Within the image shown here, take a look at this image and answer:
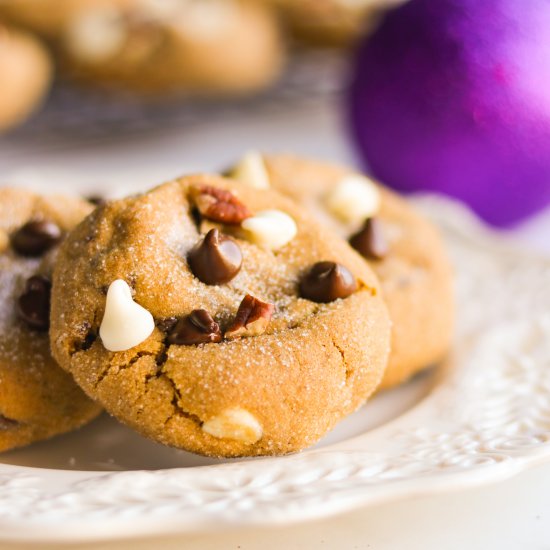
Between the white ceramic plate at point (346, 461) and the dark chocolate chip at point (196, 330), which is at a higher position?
the dark chocolate chip at point (196, 330)

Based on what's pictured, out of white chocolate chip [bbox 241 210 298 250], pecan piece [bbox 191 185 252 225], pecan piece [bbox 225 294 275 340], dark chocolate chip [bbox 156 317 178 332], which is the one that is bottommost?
dark chocolate chip [bbox 156 317 178 332]

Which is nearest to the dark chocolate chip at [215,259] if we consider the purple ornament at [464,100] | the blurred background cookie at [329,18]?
the purple ornament at [464,100]

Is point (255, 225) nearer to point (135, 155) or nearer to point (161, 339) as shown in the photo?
point (161, 339)

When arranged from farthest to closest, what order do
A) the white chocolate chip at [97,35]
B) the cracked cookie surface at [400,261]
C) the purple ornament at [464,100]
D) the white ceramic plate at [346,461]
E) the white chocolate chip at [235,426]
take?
the white chocolate chip at [97,35], the purple ornament at [464,100], the cracked cookie surface at [400,261], the white chocolate chip at [235,426], the white ceramic plate at [346,461]

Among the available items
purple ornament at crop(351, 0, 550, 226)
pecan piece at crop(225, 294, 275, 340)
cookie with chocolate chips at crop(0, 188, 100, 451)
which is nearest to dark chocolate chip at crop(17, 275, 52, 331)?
cookie with chocolate chips at crop(0, 188, 100, 451)

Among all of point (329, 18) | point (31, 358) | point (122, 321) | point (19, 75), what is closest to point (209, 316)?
point (122, 321)

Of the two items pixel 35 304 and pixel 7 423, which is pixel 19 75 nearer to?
pixel 35 304

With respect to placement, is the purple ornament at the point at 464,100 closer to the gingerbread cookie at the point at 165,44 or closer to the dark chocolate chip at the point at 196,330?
the gingerbread cookie at the point at 165,44

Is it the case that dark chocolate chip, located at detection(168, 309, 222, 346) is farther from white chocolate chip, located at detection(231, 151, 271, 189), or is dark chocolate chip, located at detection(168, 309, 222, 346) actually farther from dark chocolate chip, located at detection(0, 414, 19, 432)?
white chocolate chip, located at detection(231, 151, 271, 189)
